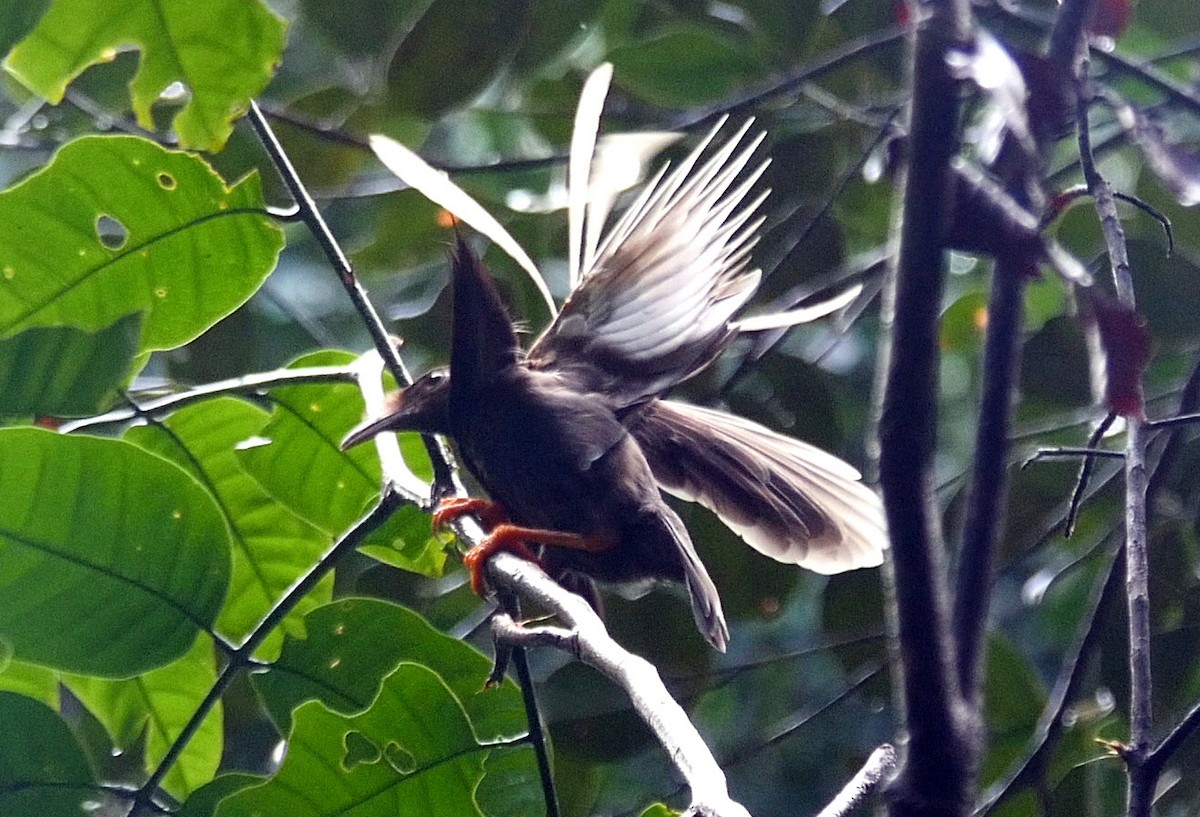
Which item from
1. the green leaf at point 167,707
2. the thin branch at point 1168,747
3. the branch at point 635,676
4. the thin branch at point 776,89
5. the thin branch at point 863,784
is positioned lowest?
the green leaf at point 167,707

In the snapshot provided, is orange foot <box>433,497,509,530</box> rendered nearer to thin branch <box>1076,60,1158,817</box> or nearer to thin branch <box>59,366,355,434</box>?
thin branch <box>59,366,355,434</box>

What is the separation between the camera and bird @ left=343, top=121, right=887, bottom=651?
1.27m

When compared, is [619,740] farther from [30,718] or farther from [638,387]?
[30,718]

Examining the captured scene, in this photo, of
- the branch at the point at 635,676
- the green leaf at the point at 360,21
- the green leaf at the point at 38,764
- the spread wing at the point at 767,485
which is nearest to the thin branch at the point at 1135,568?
the branch at the point at 635,676

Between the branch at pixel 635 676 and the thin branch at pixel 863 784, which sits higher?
the branch at pixel 635 676

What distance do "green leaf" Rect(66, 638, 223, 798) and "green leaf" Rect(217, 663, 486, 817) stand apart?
0.31 metres

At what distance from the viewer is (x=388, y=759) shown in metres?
1.24

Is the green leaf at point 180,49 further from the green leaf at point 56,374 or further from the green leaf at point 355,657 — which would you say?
the green leaf at point 355,657

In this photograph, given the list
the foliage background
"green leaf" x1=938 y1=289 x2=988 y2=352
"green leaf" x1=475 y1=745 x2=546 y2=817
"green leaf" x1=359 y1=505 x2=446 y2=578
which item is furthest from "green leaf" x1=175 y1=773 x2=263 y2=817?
"green leaf" x1=938 y1=289 x2=988 y2=352

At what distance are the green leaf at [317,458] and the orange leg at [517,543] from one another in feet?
0.80

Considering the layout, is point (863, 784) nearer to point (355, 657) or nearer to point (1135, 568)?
point (1135, 568)

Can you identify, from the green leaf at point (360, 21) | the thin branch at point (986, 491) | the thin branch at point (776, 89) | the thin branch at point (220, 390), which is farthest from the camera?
the green leaf at point (360, 21)

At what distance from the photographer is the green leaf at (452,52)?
1.78 m

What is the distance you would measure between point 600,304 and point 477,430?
19 centimetres
